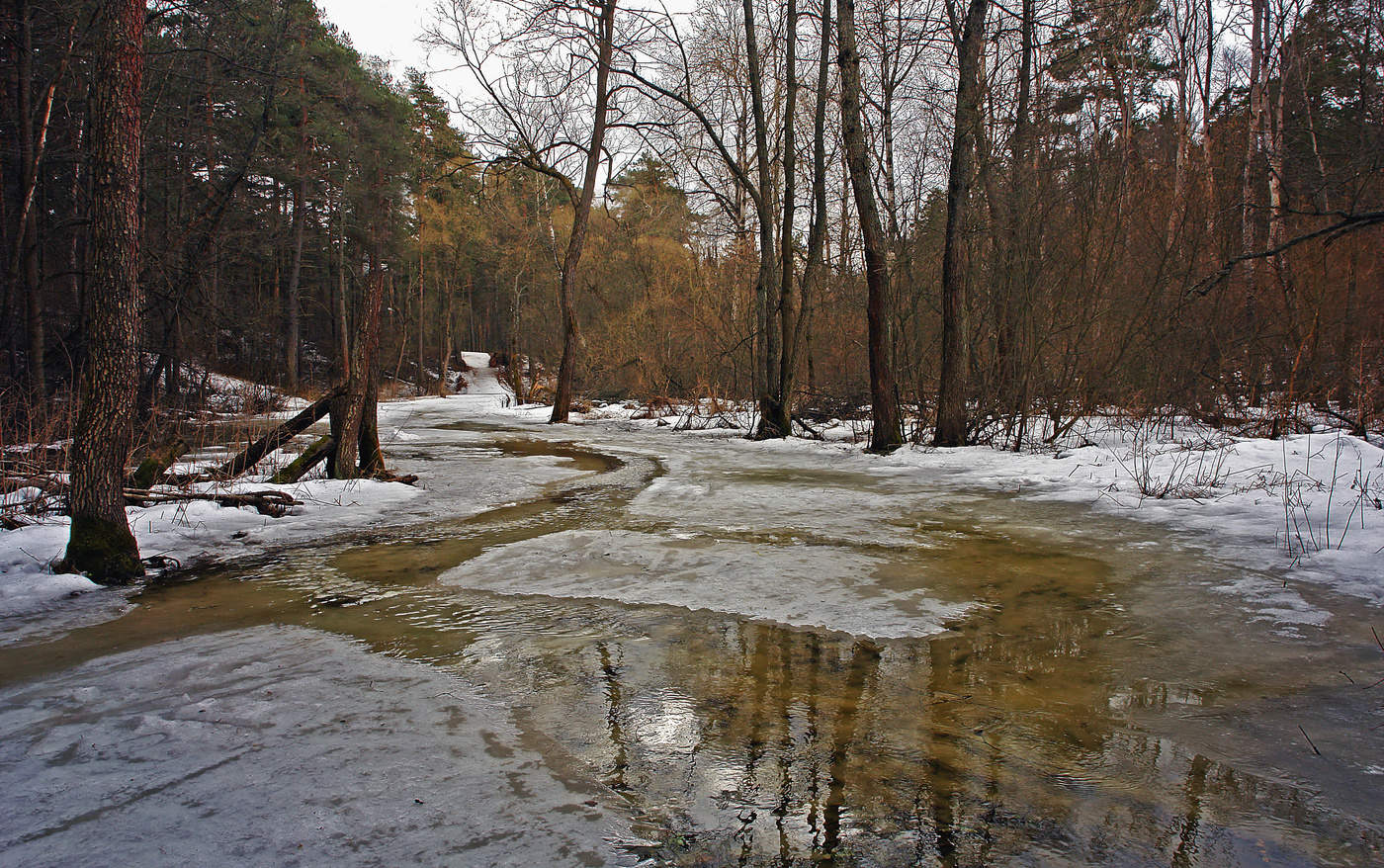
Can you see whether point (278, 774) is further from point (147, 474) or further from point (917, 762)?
point (147, 474)

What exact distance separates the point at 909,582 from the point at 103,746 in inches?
145

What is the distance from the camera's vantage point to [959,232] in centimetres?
992

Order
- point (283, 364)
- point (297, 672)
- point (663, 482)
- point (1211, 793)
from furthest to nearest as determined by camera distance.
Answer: point (283, 364), point (663, 482), point (297, 672), point (1211, 793)

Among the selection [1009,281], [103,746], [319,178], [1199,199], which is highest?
[319,178]

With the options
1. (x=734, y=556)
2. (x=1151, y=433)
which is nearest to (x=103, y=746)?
(x=734, y=556)

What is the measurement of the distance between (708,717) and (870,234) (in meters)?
8.91

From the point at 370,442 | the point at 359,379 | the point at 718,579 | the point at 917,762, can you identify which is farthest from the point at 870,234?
the point at 917,762

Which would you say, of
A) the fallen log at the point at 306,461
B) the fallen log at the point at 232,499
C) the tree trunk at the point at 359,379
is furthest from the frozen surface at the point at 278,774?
the tree trunk at the point at 359,379

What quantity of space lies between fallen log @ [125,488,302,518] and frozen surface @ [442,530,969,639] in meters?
2.64

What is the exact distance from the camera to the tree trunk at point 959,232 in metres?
9.70

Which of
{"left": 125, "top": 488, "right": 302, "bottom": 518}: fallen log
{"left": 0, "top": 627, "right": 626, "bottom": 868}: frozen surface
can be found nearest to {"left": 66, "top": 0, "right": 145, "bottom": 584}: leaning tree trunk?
{"left": 125, "top": 488, "right": 302, "bottom": 518}: fallen log

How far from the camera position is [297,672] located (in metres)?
2.87

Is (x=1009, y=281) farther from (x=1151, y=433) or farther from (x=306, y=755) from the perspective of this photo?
(x=306, y=755)

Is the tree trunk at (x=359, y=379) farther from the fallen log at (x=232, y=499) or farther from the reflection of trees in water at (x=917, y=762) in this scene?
the reflection of trees in water at (x=917, y=762)
